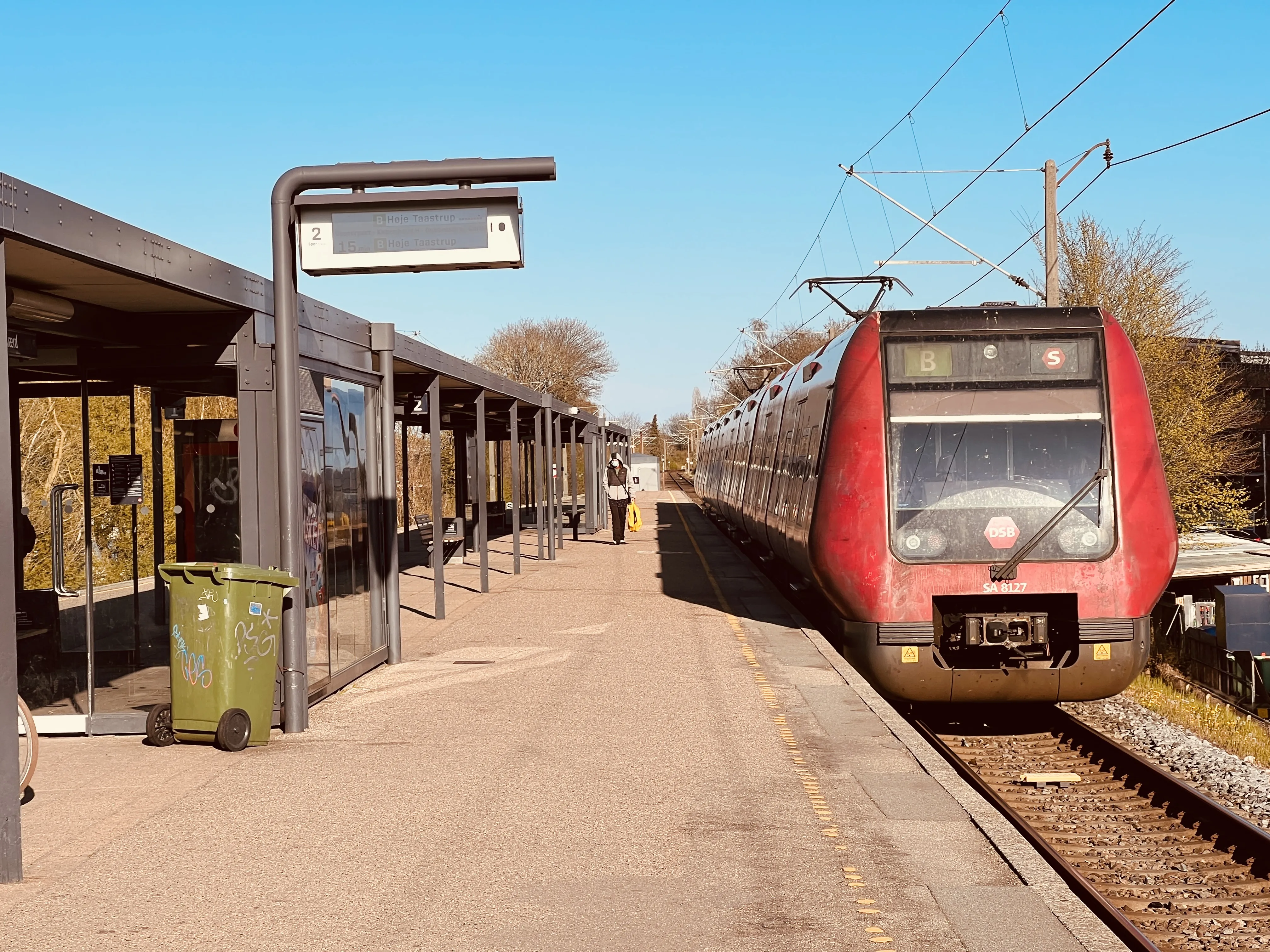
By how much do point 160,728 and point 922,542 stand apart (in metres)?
5.11

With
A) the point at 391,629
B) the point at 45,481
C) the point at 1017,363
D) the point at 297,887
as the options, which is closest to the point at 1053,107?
the point at 1017,363

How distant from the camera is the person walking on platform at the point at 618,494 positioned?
26.5 metres

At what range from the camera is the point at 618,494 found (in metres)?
26.6

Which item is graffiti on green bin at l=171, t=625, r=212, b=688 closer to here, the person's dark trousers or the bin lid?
the bin lid

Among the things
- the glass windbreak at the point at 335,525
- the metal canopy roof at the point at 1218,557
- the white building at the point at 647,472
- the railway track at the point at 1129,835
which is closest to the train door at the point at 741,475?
the metal canopy roof at the point at 1218,557

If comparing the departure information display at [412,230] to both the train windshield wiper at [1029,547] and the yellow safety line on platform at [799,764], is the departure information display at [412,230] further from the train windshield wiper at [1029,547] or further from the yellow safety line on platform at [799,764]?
the train windshield wiper at [1029,547]

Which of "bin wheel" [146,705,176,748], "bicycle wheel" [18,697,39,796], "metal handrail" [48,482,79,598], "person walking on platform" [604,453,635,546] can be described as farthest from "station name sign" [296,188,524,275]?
"person walking on platform" [604,453,635,546]

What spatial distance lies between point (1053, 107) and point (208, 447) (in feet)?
31.1

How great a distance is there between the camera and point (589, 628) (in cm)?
1341

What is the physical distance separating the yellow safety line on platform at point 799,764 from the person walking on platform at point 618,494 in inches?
446

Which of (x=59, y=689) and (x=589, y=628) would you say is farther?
(x=589, y=628)

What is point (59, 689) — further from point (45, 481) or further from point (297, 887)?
point (45, 481)

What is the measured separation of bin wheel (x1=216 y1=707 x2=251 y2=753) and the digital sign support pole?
57cm

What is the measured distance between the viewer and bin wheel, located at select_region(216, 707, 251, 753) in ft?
24.6
